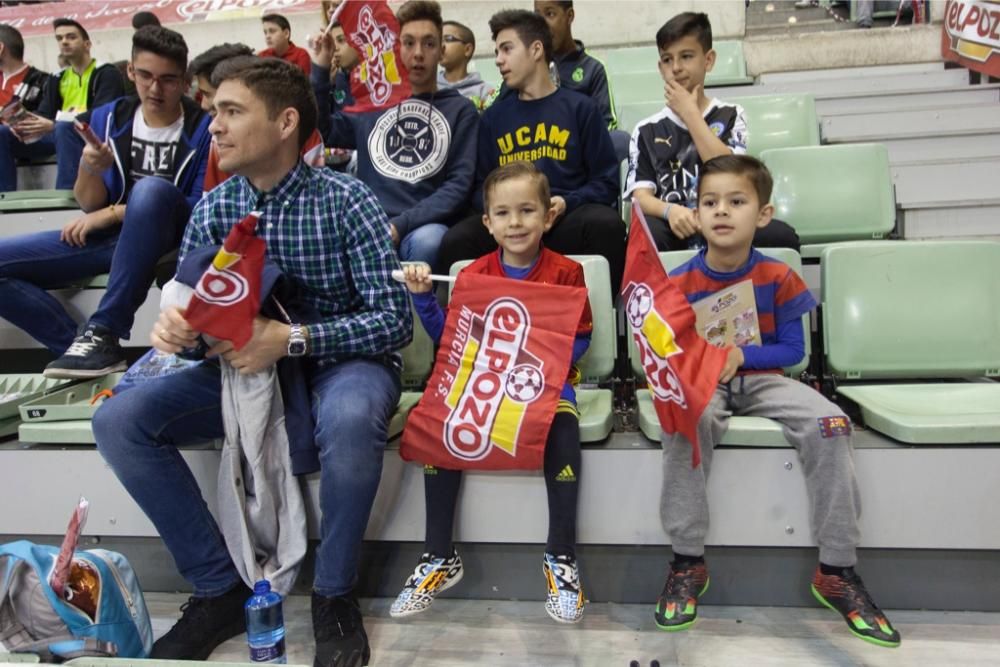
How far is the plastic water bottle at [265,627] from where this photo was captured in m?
1.46

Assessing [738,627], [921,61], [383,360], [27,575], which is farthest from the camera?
[921,61]

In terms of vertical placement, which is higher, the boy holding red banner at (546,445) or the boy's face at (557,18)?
the boy's face at (557,18)

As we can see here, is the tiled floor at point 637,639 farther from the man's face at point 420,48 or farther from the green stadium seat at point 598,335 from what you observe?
the man's face at point 420,48

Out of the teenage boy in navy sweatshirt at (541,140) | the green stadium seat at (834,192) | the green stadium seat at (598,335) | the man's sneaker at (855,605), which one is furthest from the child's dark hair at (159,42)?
the man's sneaker at (855,605)

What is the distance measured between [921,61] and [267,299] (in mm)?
4830

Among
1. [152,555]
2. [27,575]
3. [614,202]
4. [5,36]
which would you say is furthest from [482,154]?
[5,36]

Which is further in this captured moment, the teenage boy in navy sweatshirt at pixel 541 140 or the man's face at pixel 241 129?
the teenage boy in navy sweatshirt at pixel 541 140

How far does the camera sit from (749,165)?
187 centimetres

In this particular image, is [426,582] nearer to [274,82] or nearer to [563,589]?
[563,589]

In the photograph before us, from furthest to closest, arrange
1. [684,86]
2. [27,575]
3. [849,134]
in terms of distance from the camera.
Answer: [849,134] < [684,86] < [27,575]

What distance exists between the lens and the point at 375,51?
8.27 ft

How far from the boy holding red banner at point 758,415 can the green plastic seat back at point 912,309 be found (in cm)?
21

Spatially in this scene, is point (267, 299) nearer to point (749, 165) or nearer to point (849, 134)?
point (749, 165)

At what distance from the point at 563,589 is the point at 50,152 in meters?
3.55
